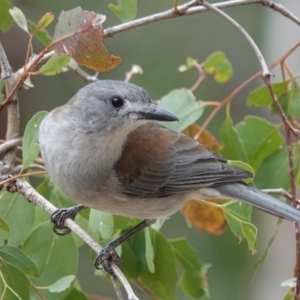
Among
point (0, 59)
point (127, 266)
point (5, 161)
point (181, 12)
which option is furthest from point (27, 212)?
point (181, 12)

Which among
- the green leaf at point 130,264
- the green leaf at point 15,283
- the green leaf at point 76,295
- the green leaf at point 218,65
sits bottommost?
the green leaf at point 15,283

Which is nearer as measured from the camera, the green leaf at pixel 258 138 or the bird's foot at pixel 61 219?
the bird's foot at pixel 61 219

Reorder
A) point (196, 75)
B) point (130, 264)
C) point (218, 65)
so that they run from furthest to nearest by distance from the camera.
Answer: point (196, 75) < point (218, 65) < point (130, 264)

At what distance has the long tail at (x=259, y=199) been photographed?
2406 millimetres

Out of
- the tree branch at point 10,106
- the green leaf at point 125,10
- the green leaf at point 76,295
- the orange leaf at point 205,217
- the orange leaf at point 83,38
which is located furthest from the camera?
the orange leaf at point 205,217

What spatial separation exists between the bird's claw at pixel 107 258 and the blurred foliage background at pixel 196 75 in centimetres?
339

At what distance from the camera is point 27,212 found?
2.35m

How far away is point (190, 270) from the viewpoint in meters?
2.64

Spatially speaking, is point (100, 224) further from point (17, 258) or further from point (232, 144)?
point (232, 144)

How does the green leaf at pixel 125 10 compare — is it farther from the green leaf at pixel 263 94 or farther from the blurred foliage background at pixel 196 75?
the blurred foliage background at pixel 196 75

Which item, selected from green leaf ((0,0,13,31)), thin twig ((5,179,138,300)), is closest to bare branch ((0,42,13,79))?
green leaf ((0,0,13,31))

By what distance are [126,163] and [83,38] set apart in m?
0.64

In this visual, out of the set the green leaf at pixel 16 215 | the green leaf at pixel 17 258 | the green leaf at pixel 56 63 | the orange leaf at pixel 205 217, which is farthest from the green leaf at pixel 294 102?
the green leaf at pixel 17 258

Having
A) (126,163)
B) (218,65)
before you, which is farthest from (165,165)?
(218,65)
